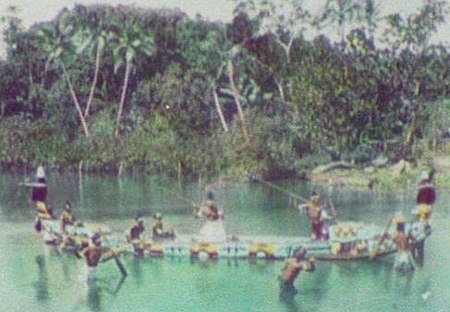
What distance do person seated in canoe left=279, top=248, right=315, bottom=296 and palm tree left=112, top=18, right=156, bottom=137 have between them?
4.49ft

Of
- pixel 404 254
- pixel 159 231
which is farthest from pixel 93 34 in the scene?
pixel 404 254

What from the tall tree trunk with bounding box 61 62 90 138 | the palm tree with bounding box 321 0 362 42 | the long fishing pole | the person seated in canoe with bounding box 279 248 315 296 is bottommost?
the person seated in canoe with bounding box 279 248 315 296

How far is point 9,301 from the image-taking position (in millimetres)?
4348

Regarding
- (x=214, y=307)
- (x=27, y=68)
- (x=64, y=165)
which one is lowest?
(x=214, y=307)

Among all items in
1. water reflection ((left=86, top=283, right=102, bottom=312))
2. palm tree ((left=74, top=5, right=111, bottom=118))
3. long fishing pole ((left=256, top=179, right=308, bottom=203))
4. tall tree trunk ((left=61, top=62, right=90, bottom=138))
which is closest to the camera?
water reflection ((left=86, top=283, right=102, bottom=312))

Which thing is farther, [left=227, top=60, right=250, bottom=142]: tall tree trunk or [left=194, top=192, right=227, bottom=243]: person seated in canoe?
[left=227, top=60, right=250, bottom=142]: tall tree trunk

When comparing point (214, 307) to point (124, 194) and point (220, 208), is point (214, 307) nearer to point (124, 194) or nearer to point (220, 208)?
point (220, 208)

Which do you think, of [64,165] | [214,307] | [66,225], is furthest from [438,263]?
[64,165]

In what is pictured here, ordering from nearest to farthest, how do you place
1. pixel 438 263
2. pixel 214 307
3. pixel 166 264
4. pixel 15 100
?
pixel 214 307, pixel 438 263, pixel 166 264, pixel 15 100

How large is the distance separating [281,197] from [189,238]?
0.63 m

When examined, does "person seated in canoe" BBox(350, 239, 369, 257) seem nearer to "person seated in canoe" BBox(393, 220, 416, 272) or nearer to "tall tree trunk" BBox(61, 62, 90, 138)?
"person seated in canoe" BBox(393, 220, 416, 272)

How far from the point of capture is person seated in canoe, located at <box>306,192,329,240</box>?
15.7 ft

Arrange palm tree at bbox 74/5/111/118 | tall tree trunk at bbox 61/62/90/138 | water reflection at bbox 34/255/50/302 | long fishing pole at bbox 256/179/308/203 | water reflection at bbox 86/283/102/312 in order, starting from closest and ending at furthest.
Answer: water reflection at bbox 86/283/102/312 < water reflection at bbox 34/255/50/302 < palm tree at bbox 74/5/111/118 < tall tree trunk at bbox 61/62/90/138 < long fishing pole at bbox 256/179/308/203

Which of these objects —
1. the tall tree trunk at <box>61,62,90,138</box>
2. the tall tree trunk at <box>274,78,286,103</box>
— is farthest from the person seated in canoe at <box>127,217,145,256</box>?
the tall tree trunk at <box>274,78,286,103</box>
